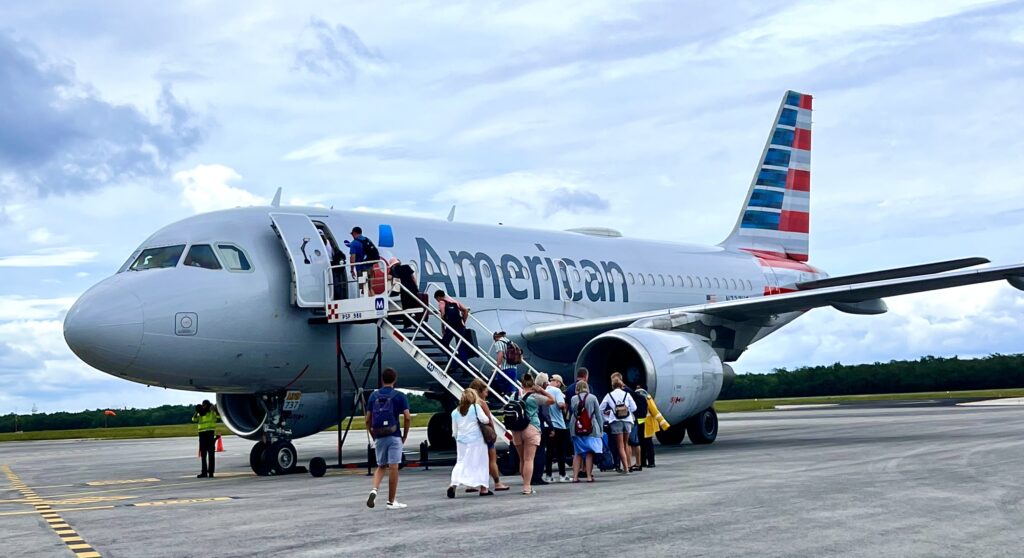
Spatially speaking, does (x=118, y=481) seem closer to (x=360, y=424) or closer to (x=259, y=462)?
(x=259, y=462)

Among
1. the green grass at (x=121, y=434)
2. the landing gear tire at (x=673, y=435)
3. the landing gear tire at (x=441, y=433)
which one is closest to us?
the landing gear tire at (x=673, y=435)

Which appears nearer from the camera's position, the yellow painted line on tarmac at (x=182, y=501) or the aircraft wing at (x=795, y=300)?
the yellow painted line on tarmac at (x=182, y=501)

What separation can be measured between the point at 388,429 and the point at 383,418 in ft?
0.48

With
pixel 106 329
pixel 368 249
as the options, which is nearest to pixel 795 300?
pixel 368 249

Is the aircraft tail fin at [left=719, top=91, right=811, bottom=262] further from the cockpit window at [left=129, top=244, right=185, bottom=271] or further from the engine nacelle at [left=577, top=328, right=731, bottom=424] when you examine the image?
the cockpit window at [left=129, top=244, right=185, bottom=271]

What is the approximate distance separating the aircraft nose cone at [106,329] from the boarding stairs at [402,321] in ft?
10.1

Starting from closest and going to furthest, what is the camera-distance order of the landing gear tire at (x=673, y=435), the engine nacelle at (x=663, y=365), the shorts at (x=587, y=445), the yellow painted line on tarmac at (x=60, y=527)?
1. the yellow painted line on tarmac at (x=60, y=527)
2. the shorts at (x=587, y=445)
3. the engine nacelle at (x=663, y=365)
4. the landing gear tire at (x=673, y=435)

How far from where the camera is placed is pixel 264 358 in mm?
17672

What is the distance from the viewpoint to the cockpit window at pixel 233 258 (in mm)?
17547

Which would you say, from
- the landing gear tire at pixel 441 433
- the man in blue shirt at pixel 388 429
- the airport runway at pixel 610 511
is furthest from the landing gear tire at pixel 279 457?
the landing gear tire at pixel 441 433

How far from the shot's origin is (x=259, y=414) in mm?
21219

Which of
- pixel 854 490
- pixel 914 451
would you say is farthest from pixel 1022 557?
pixel 914 451

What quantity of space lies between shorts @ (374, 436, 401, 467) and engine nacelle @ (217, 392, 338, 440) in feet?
24.3

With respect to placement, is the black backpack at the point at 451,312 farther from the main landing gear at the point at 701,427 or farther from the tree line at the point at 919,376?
the tree line at the point at 919,376
